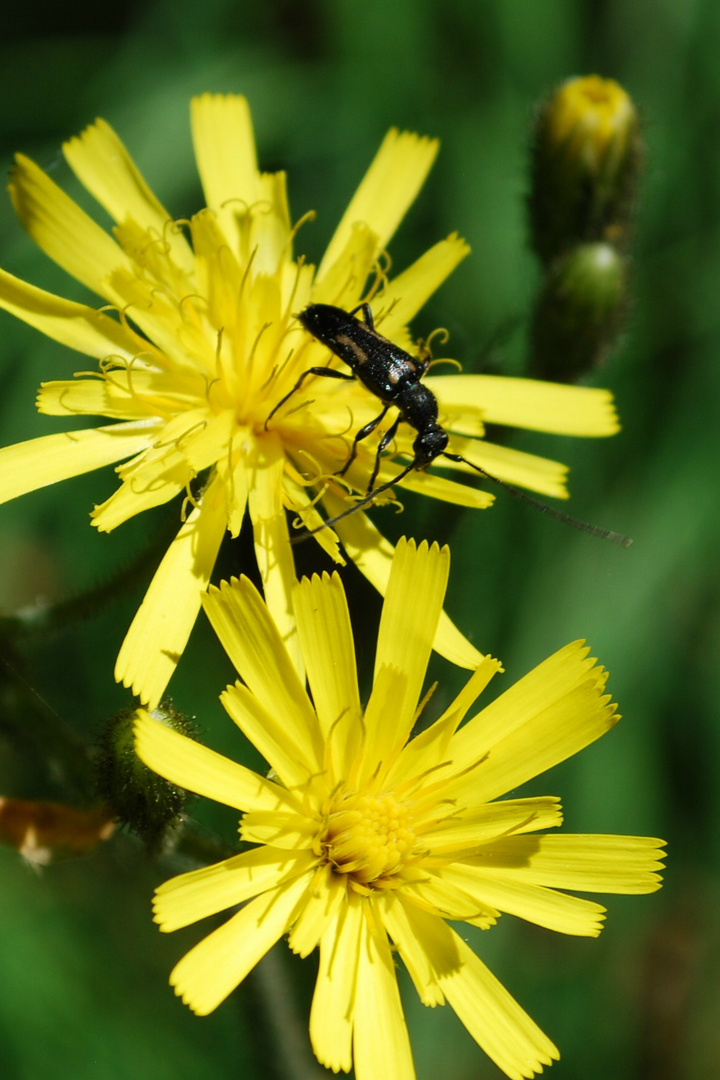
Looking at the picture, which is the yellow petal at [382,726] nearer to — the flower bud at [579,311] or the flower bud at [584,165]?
the flower bud at [579,311]

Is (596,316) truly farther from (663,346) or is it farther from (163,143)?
(163,143)

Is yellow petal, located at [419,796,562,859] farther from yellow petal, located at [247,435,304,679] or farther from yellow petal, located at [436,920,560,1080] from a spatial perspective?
yellow petal, located at [247,435,304,679]

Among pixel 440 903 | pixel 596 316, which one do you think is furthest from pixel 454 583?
pixel 440 903

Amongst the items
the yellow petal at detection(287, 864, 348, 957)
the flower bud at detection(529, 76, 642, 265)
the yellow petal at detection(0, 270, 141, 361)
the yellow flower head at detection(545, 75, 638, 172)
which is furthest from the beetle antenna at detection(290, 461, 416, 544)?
the yellow flower head at detection(545, 75, 638, 172)

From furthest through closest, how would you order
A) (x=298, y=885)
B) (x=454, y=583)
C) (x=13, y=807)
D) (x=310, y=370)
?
(x=454, y=583) < (x=310, y=370) < (x=13, y=807) < (x=298, y=885)

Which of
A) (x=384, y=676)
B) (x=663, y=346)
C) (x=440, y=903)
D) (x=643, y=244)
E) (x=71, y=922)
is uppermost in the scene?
(x=643, y=244)

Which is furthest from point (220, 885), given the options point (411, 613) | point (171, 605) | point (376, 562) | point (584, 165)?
point (584, 165)

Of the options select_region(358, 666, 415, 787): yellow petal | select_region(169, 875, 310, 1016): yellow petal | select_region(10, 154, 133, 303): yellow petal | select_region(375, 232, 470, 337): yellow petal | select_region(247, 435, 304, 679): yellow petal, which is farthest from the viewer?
select_region(375, 232, 470, 337): yellow petal
